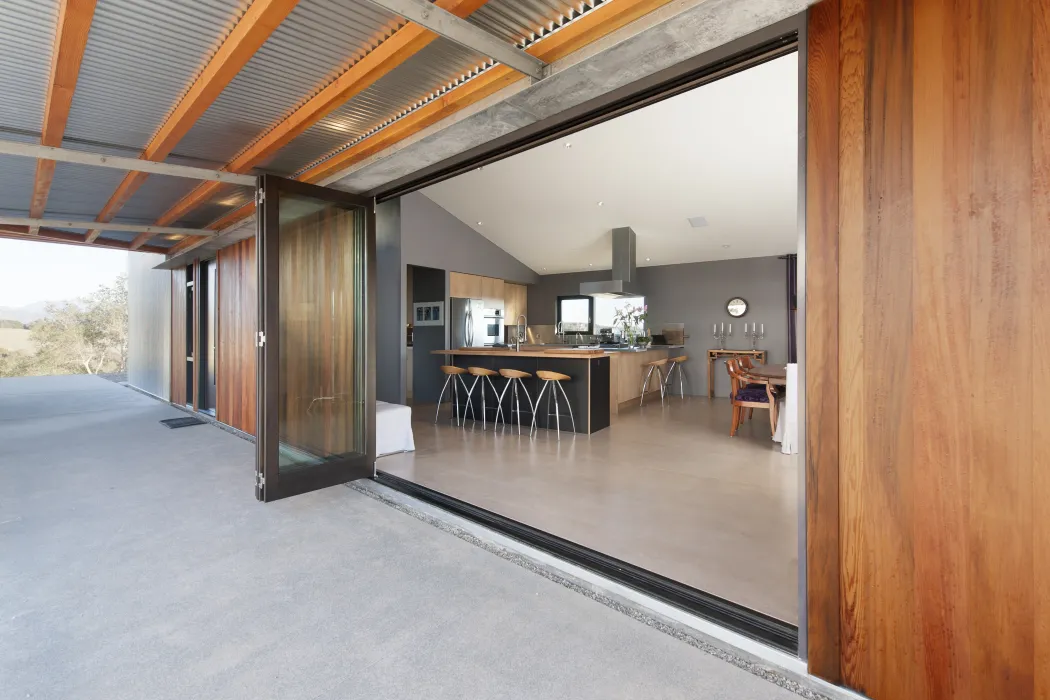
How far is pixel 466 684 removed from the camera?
1.62m

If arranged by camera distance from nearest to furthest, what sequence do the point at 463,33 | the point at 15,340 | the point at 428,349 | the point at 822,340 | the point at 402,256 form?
the point at 822,340
the point at 463,33
the point at 402,256
the point at 428,349
the point at 15,340

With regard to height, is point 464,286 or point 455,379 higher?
point 464,286

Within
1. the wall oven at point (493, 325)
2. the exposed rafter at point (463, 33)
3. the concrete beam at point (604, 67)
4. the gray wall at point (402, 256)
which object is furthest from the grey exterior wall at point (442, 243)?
the exposed rafter at point (463, 33)

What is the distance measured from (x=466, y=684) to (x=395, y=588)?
0.72m

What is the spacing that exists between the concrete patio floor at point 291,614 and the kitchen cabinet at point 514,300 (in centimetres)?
668

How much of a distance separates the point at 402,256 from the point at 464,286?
5.20 feet

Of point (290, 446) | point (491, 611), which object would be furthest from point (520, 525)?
point (290, 446)

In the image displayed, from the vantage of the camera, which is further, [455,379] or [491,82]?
[455,379]

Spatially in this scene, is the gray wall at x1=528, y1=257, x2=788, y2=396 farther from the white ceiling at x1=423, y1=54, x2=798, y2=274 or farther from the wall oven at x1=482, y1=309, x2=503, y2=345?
the wall oven at x1=482, y1=309, x2=503, y2=345

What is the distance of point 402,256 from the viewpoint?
279 inches

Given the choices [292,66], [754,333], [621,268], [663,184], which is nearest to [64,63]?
[292,66]

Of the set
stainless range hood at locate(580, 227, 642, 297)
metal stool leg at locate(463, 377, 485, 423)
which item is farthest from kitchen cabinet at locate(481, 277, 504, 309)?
metal stool leg at locate(463, 377, 485, 423)

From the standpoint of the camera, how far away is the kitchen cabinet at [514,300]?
9.87 m

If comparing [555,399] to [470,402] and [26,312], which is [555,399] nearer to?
[470,402]
